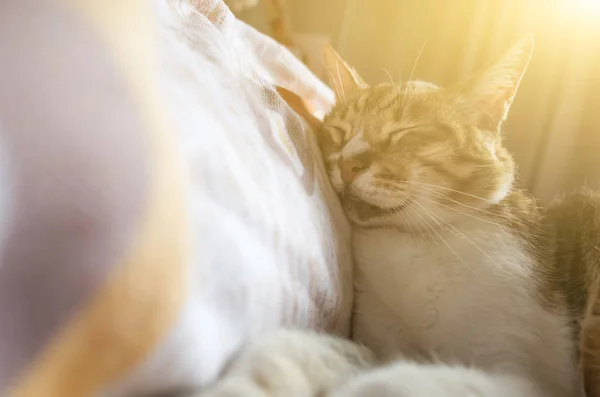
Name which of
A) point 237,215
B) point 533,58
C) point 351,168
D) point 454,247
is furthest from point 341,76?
point 533,58

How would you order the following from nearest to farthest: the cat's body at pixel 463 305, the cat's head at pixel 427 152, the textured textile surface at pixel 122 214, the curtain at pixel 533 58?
the textured textile surface at pixel 122 214 < the cat's body at pixel 463 305 < the cat's head at pixel 427 152 < the curtain at pixel 533 58

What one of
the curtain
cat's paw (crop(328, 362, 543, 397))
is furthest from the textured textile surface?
the curtain

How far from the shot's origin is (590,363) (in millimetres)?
753

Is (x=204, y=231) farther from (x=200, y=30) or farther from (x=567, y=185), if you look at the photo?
(x=567, y=185)

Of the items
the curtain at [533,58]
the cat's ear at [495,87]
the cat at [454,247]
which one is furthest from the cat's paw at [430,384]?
the curtain at [533,58]

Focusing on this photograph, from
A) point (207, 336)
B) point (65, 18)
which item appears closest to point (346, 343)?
point (207, 336)

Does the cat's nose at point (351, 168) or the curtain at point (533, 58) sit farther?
the curtain at point (533, 58)

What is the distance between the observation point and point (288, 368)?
1.84 ft

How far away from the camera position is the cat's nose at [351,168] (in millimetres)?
858

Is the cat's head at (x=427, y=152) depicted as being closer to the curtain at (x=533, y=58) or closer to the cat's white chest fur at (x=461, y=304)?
the cat's white chest fur at (x=461, y=304)

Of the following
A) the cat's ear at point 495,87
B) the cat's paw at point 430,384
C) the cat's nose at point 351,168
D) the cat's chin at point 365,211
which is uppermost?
the cat's ear at point 495,87

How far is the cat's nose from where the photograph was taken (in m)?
0.86

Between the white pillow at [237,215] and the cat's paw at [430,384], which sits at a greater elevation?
the white pillow at [237,215]

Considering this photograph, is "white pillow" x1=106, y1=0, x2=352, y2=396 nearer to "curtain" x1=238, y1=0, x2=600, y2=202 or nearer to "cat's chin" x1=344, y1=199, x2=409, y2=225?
"cat's chin" x1=344, y1=199, x2=409, y2=225
